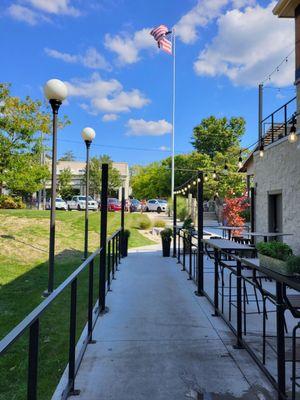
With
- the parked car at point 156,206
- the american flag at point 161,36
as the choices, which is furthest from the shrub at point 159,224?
the parked car at point 156,206

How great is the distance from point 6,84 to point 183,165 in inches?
1339

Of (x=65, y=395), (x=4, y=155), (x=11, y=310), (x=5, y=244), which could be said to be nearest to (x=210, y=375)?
(x=65, y=395)

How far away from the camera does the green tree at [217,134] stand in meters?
37.6

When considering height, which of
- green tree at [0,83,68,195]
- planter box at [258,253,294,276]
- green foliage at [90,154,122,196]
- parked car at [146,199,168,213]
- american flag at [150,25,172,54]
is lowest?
planter box at [258,253,294,276]

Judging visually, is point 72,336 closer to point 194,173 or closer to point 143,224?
point 143,224

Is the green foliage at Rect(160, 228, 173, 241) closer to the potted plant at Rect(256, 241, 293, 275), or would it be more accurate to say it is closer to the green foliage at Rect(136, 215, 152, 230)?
the potted plant at Rect(256, 241, 293, 275)

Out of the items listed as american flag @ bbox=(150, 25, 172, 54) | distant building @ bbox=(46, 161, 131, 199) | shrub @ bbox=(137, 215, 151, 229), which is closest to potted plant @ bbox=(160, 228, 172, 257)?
shrub @ bbox=(137, 215, 151, 229)

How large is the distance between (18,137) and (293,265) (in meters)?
9.13

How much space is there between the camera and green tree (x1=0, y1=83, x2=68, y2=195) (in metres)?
11.0

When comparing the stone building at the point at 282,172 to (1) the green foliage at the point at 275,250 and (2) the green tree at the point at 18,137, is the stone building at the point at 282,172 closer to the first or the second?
(1) the green foliage at the point at 275,250

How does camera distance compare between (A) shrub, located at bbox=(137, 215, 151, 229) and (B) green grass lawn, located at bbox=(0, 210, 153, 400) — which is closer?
(B) green grass lawn, located at bbox=(0, 210, 153, 400)

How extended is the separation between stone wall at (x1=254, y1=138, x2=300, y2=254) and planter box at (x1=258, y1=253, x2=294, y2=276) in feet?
6.24

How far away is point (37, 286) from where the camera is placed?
680 cm

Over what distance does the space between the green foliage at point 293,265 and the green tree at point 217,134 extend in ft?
106
